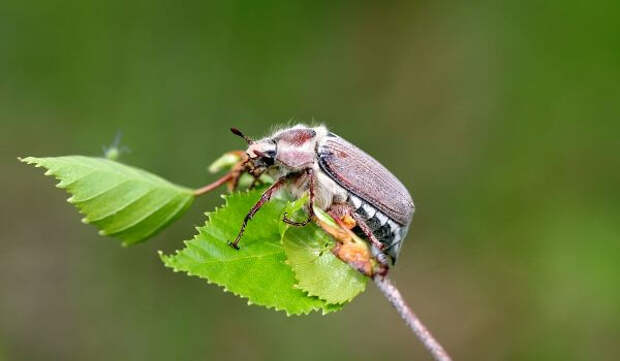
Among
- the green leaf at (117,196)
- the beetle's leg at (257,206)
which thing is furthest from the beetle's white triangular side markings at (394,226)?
the green leaf at (117,196)

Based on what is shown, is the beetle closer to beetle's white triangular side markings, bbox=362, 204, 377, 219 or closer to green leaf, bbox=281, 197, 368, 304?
beetle's white triangular side markings, bbox=362, 204, 377, 219

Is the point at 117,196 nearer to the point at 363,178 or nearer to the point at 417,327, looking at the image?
the point at 363,178

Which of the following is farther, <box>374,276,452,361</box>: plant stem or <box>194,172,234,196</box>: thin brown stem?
<box>194,172,234,196</box>: thin brown stem

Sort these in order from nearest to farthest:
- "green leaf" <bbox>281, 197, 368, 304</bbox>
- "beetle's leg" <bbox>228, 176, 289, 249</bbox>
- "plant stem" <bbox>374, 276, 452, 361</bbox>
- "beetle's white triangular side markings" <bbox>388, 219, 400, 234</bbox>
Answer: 1. "plant stem" <bbox>374, 276, 452, 361</bbox>
2. "green leaf" <bbox>281, 197, 368, 304</bbox>
3. "beetle's leg" <bbox>228, 176, 289, 249</bbox>
4. "beetle's white triangular side markings" <bbox>388, 219, 400, 234</bbox>

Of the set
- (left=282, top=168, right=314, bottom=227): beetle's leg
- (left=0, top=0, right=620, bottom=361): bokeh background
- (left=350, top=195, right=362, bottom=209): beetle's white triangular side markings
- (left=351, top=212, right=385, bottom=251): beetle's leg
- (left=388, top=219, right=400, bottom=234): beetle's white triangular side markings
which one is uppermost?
(left=282, top=168, right=314, bottom=227): beetle's leg

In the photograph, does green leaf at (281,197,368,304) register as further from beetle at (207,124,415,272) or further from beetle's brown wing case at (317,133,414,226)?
beetle's brown wing case at (317,133,414,226)

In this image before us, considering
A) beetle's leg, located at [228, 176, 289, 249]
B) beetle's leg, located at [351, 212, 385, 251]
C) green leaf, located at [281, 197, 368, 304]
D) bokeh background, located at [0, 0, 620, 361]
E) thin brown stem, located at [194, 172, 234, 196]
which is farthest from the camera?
bokeh background, located at [0, 0, 620, 361]

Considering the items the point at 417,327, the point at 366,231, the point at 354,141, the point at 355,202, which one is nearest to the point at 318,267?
the point at 366,231

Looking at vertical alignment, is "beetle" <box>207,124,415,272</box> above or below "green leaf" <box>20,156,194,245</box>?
above

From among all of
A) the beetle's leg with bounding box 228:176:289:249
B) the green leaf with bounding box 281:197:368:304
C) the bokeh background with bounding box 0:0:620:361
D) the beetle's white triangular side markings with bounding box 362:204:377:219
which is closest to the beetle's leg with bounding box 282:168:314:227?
the green leaf with bounding box 281:197:368:304
